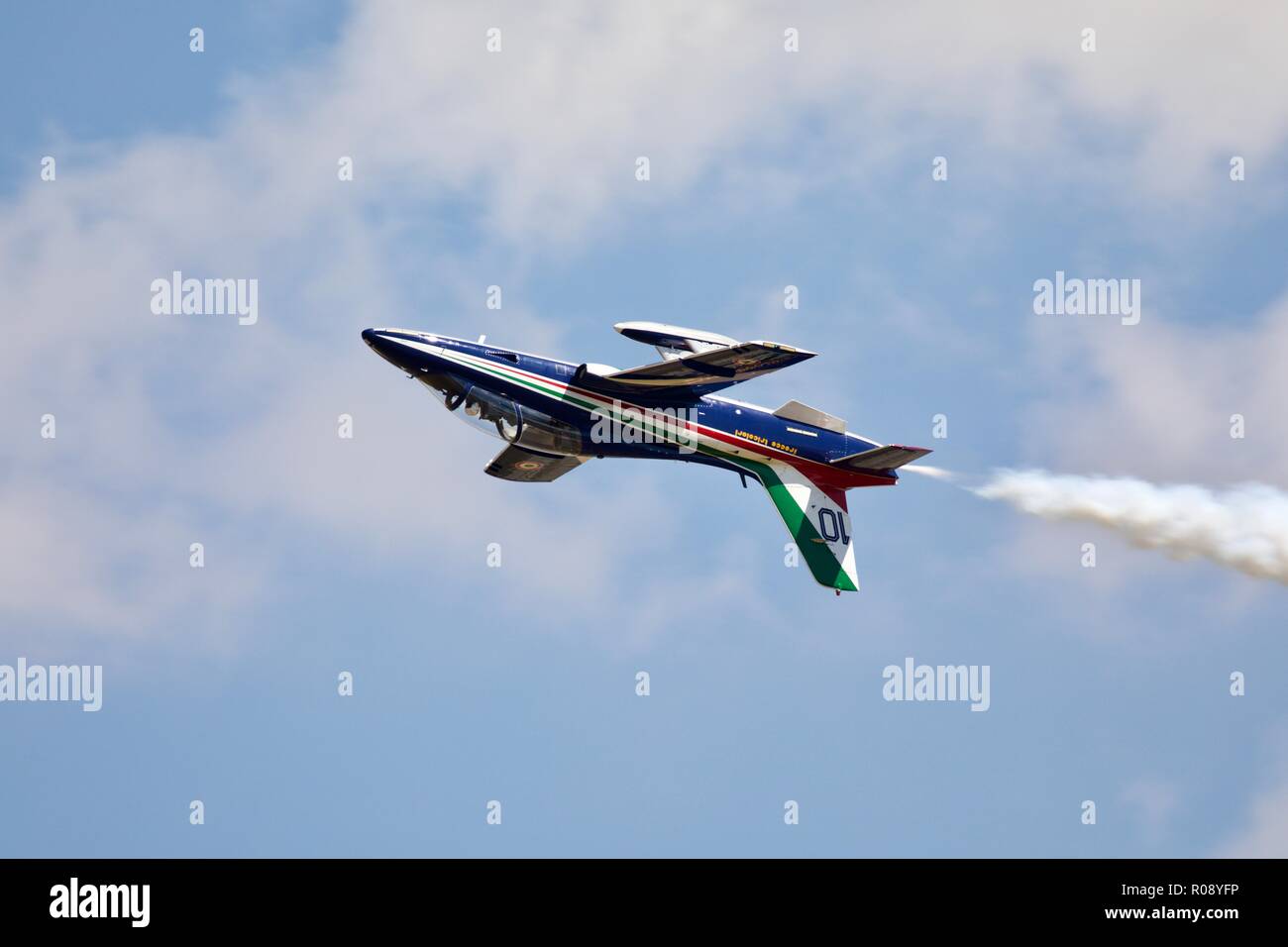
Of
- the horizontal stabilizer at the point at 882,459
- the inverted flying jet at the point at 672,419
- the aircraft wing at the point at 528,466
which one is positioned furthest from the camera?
the aircraft wing at the point at 528,466

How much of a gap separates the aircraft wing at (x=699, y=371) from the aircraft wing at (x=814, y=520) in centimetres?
323

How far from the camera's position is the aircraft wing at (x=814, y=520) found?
2115 inches

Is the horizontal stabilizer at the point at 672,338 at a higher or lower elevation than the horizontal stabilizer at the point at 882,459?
higher

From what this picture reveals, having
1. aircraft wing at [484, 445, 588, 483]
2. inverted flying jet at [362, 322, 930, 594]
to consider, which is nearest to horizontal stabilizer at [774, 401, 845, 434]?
inverted flying jet at [362, 322, 930, 594]

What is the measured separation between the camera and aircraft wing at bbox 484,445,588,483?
2152 inches

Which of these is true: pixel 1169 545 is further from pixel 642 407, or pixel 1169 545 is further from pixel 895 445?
pixel 642 407

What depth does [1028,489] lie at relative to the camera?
5478 centimetres

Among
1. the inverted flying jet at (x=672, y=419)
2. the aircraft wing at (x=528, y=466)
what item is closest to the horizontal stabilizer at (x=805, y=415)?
the inverted flying jet at (x=672, y=419)

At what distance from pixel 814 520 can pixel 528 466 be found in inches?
327

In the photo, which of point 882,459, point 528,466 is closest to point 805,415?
point 882,459

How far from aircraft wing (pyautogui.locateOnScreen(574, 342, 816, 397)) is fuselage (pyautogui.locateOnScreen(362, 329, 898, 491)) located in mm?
246

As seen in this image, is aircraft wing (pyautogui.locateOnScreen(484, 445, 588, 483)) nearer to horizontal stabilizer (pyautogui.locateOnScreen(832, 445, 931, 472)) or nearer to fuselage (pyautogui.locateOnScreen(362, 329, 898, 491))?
fuselage (pyautogui.locateOnScreen(362, 329, 898, 491))

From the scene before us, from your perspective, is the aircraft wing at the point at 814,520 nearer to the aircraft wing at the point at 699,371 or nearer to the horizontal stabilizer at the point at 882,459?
the horizontal stabilizer at the point at 882,459
